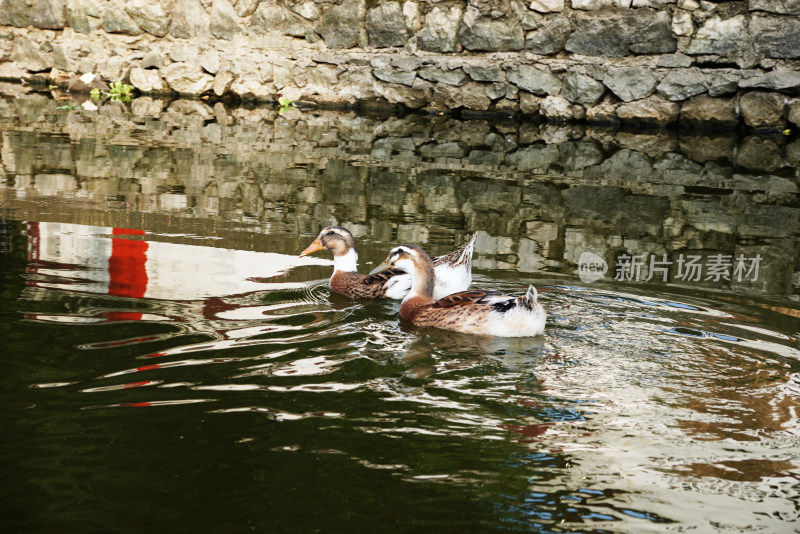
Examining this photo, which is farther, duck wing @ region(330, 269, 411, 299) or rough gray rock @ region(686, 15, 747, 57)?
rough gray rock @ region(686, 15, 747, 57)

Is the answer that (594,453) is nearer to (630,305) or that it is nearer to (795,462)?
(795,462)

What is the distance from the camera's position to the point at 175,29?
62.3ft

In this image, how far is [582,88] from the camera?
1680cm

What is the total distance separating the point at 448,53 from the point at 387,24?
128 cm

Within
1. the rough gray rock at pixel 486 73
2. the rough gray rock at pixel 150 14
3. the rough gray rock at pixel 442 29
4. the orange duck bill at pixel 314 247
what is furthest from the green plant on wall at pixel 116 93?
the orange duck bill at pixel 314 247

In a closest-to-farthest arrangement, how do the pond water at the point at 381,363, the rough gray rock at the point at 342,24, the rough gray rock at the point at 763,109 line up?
the pond water at the point at 381,363, the rough gray rock at the point at 763,109, the rough gray rock at the point at 342,24

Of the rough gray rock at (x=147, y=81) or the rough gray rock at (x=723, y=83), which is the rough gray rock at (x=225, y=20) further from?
the rough gray rock at (x=723, y=83)

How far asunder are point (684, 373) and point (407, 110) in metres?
13.8

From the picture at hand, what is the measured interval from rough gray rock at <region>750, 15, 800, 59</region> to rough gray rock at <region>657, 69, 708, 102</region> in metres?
1.02

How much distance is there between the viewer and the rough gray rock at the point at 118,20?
19.0 metres

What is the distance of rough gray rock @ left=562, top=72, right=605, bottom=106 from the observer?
54.9 ft
